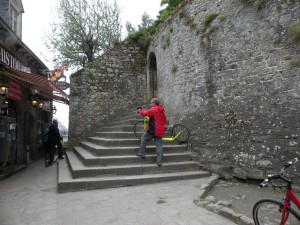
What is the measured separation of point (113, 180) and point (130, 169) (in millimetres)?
670

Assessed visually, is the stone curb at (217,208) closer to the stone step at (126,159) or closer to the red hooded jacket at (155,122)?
the stone step at (126,159)

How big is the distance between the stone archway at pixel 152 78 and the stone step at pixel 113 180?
5660 millimetres

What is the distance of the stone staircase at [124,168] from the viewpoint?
597 centimetres

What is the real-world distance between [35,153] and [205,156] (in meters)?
8.43

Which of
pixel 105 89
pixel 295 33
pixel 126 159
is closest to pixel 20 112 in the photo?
pixel 105 89

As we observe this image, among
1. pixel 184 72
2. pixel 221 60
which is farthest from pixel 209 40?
pixel 184 72

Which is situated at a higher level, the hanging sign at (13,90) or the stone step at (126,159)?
the hanging sign at (13,90)

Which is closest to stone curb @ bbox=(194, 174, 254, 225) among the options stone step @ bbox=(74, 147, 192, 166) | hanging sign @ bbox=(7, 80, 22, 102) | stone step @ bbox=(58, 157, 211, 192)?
stone step @ bbox=(58, 157, 211, 192)

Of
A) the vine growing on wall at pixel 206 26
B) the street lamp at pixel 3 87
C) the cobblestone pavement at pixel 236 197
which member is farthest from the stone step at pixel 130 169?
the vine growing on wall at pixel 206 26

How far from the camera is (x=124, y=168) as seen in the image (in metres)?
6.49

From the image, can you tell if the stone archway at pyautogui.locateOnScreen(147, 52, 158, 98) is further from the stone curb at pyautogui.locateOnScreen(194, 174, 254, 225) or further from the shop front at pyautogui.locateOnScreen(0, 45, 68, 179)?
the stone curb at pyautogui.locateOnScreen(194, 174, 254, 225)

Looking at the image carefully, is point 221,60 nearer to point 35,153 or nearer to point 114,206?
point 114,206

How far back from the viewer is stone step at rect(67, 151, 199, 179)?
623cm

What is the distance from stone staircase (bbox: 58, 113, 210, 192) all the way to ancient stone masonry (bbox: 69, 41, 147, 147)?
3212 mm
